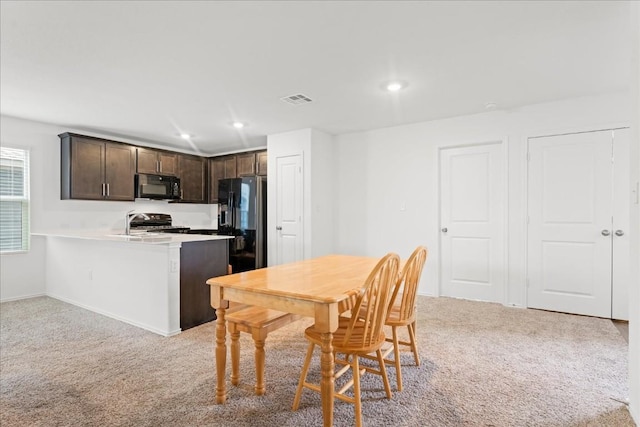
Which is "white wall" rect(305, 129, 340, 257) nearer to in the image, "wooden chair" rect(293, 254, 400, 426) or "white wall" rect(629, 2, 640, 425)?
"wooden chair" rect(293, 254, 400, 426)

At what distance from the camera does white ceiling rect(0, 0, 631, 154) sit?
2.09 meters

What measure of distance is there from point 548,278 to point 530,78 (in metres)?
2.14

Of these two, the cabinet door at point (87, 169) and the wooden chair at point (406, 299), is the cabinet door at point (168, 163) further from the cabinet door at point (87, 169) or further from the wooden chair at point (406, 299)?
the wooden chair at point (406, 299)

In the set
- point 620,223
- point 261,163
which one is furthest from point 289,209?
point 620,223

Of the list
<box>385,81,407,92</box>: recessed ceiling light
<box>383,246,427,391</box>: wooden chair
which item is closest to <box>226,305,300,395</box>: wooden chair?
<box>383,246,427,391</box>: wooden chair

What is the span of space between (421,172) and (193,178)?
3.87 m

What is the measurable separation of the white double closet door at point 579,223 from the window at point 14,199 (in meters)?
6.12

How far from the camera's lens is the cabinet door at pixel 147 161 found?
5277 millimetres

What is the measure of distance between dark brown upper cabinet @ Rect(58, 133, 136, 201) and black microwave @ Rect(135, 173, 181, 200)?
0.12m

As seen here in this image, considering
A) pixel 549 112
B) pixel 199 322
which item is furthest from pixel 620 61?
pixel 199 322

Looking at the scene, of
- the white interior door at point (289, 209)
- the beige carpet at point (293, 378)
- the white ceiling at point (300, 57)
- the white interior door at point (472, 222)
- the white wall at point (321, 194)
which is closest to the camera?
the beige carpet at point (293, 378)

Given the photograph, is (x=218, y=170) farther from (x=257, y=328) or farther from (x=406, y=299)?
(x=406, y=299)

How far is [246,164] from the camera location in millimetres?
5871

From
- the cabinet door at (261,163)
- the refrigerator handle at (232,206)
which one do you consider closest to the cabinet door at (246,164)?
the cabinet door at (261,163)
